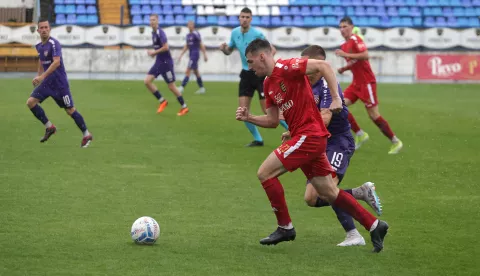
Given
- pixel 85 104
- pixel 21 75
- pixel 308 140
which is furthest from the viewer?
pixel 21 75

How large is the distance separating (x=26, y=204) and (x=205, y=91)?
18566mm

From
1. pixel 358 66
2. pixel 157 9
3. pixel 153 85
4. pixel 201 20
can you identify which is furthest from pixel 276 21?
pixel 358 66

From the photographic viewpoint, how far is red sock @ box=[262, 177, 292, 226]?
7.78m

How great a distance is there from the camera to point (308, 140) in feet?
25.1

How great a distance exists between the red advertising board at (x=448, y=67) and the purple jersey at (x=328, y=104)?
83.9ft

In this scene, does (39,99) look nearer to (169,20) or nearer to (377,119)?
(377,119)

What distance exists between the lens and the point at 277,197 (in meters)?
7.80

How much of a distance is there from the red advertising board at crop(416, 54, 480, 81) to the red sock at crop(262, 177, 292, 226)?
1044 inches

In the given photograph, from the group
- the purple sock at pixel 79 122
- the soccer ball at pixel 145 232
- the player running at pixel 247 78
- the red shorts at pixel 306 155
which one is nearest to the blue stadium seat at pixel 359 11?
the player running at pixel 247 78

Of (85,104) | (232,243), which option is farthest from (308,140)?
(85,104)

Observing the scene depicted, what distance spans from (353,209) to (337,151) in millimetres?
838

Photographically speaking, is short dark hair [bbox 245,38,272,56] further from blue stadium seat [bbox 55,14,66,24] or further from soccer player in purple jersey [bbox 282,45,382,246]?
blue stadium seat [bbox 55,14,66,24]

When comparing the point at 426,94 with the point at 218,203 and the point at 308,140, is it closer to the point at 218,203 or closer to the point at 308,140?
the point at 218,203

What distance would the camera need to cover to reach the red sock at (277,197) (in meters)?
7.78
